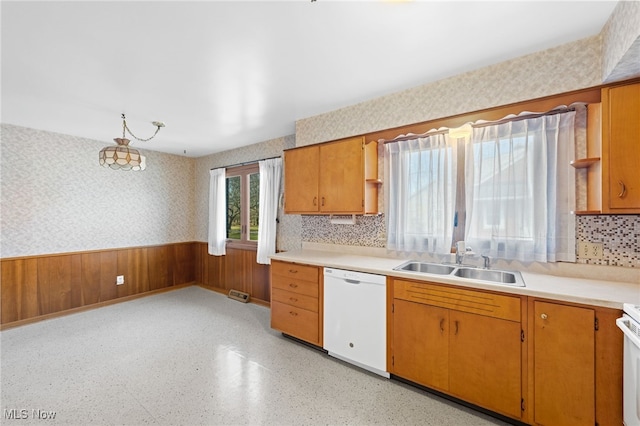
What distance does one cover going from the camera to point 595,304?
153cm

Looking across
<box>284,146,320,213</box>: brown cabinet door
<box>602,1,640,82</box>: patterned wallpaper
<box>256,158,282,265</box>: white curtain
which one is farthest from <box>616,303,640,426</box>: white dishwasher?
<box>256,158,282,265</box>: white curtain

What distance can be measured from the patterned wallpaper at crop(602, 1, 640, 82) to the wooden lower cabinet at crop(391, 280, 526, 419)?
1.49 meters

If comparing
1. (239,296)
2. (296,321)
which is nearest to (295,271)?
(296,321)

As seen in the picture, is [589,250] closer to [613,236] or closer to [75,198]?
[613,236]

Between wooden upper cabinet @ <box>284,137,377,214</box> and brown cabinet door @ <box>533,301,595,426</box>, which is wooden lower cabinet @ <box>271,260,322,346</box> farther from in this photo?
brown cabinet door @ <box>533,301,595,426</box>

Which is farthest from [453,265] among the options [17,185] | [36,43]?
[17,185]

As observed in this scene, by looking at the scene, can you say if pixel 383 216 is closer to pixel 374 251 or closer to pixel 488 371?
pixel 374 251

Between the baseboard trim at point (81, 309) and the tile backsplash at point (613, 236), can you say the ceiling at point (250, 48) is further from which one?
the baseboard trim at point (81, 309)

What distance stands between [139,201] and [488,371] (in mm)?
5176

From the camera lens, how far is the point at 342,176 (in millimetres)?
2871

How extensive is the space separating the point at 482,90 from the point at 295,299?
8.47 ft

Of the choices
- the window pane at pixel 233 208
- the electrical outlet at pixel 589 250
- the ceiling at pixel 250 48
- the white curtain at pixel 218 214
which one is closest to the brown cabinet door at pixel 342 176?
the ceiling at pixel 250 48

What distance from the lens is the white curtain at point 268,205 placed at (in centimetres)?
404

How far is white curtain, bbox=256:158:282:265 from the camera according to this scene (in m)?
4.04
